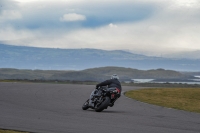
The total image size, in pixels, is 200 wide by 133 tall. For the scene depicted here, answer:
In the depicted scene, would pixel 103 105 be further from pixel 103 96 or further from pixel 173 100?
pixel 173 100

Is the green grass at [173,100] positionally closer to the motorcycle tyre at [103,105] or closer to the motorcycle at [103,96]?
the motorcycle at [103,96]

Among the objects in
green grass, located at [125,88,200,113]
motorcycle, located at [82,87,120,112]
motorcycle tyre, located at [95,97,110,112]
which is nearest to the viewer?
motorcycle tyre, located at [95,97,110,112]

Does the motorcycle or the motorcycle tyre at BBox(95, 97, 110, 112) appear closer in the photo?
the motorcycle tyre at BBox(95, 97, 110, 112)

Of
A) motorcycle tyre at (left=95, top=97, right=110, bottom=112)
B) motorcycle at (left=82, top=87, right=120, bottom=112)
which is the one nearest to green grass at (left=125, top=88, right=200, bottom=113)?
motorcycle at (left=82, top=87, right=120, bottom=112)

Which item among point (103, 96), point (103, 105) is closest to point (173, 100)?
point (103, 96)

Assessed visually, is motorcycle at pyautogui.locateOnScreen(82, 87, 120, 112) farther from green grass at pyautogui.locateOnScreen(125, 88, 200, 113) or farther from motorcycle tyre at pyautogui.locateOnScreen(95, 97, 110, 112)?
green grass at pyautogui.locateOnScreen(125, 88, 200, 113)

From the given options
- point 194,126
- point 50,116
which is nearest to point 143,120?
point 194,126

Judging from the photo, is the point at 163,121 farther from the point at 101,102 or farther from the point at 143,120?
the point at 101,102

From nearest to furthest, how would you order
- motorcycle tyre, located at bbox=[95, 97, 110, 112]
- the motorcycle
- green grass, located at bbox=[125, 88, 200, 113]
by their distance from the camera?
motorcycle tyre, located at bbox=[95, 97, 110, 112] → the motorcycle → green grass, located at bbox=[125, 88, 200, 113]

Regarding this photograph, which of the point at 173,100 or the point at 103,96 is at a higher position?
the point at 103,96

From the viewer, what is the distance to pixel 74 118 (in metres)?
17.4

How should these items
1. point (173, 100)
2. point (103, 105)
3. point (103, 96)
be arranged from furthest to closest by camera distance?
1. point (173, 100)
2. point (103, 96)
3. point (103, 105)

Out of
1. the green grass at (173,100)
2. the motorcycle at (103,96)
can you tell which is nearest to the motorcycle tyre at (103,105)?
the motorcycle at (103,96)

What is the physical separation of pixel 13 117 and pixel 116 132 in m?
4.70
